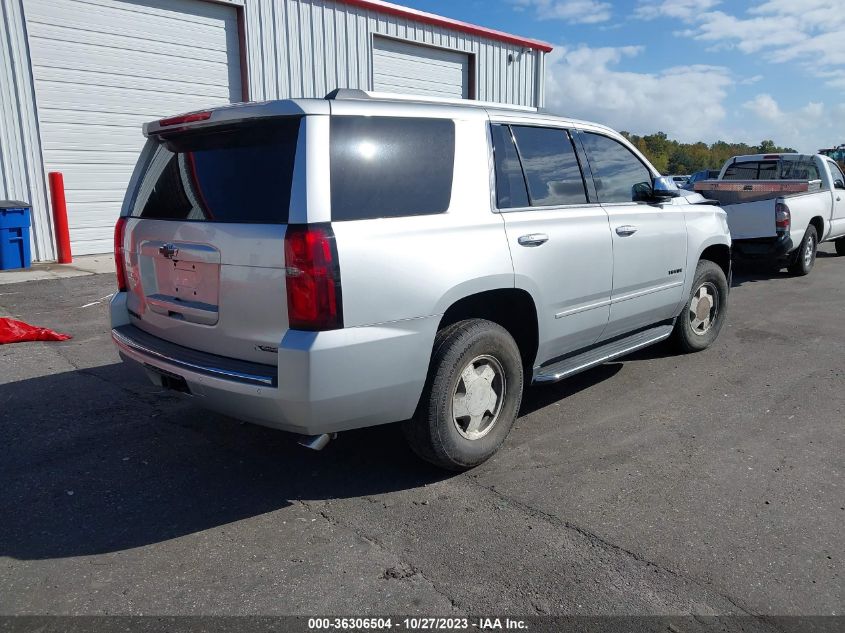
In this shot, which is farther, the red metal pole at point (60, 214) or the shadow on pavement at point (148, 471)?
the red metal pole at point (60, 214)

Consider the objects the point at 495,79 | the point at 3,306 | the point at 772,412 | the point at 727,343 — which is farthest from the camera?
the point at 495,79

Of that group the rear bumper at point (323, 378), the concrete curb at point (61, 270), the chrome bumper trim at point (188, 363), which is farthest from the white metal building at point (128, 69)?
the rear bumper at point (323, 378)

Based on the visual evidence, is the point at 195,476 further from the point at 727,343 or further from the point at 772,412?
the point at 727,343

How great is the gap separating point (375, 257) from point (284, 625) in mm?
1582

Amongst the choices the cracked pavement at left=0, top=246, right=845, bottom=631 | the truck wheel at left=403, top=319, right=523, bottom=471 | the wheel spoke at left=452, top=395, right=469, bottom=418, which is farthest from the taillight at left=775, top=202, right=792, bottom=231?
the wheel spoke at left=452, top=395, right=469, bottom=418

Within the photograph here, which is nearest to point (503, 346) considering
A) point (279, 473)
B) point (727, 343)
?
point (279, 473)

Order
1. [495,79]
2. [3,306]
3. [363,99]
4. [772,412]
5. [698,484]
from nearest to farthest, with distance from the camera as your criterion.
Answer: [363,99] < [698,484] < [772,412] < [3,306] < [495,79]

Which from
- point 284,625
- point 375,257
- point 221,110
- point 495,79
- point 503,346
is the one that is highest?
point 495,79

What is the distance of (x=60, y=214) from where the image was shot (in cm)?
1146

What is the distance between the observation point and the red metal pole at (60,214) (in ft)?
37.2

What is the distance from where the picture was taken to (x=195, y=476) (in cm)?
388

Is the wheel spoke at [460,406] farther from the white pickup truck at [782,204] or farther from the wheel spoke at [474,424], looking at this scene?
the white pickup truck at [782,204]

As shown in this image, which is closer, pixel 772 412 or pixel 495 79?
pixel 772 412

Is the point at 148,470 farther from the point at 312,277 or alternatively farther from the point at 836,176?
the point at 836,176
